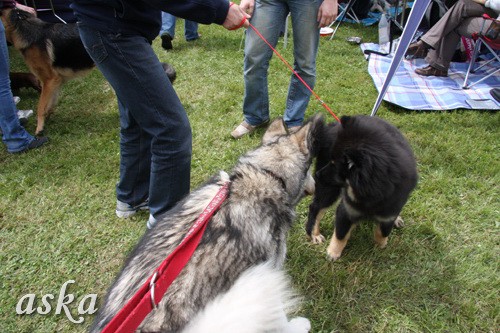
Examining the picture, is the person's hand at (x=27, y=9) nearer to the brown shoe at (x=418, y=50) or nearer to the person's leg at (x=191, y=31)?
the person's leg at (x=191, y=31)

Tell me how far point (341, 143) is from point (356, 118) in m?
0.29

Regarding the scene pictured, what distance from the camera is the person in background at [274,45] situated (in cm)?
298

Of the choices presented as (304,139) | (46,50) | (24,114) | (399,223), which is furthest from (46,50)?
(399,223)

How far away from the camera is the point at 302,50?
10.5 ft

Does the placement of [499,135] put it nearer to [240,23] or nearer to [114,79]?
[240,23]

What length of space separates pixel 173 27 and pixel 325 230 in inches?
216

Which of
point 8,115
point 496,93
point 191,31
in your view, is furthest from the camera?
point 191,31

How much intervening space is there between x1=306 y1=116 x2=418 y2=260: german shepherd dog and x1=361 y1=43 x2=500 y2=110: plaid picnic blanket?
7.58ft

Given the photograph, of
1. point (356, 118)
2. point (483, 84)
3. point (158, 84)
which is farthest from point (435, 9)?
point (158, 84)

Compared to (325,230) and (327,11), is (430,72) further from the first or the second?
(325,230)

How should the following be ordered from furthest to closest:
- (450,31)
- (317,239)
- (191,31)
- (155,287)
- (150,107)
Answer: (191,31)
(450,31)
(317,239)
(150,107)
(155,287)

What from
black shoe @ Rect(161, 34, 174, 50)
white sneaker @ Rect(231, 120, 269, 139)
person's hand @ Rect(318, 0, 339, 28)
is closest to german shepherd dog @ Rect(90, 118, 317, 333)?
person's hand @ Rect(318, 0, 339, 28)

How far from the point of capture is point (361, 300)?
2.13 m

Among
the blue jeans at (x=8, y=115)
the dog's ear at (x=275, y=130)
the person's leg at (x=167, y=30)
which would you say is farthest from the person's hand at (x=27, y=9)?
the dog's ear at (x=275, y=130)
